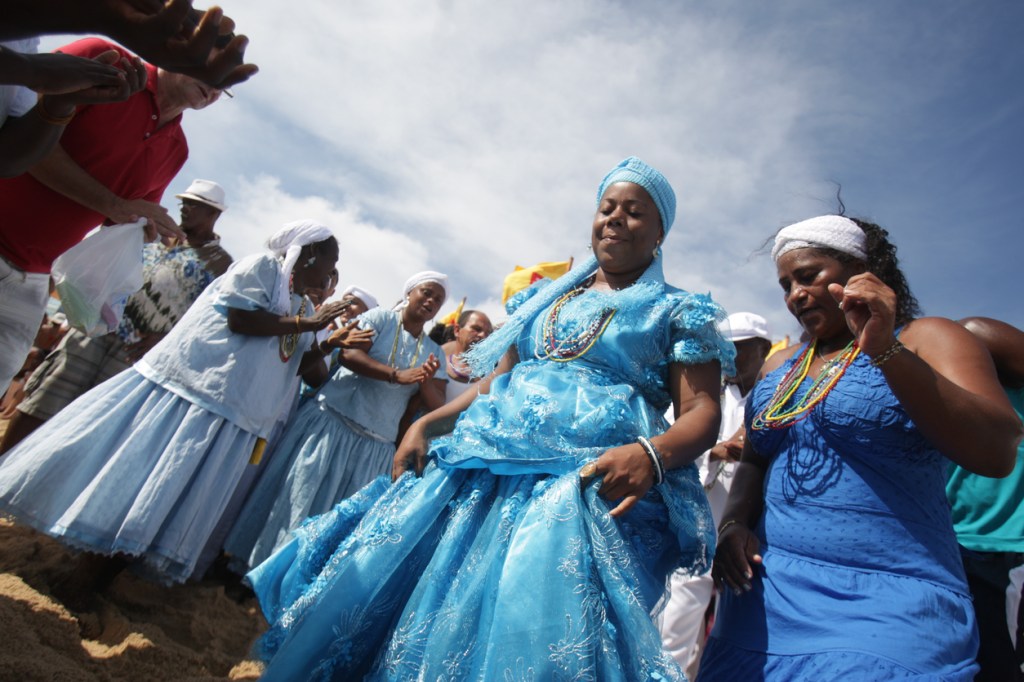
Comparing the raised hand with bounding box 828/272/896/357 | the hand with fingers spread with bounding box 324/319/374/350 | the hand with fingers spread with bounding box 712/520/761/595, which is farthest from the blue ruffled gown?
the hand with fingers spread with bounding box 324/319/374/350

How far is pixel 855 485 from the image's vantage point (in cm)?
181

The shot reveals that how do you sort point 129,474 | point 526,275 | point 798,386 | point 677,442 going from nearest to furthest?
point 677,442
point 798,386
point 129,474
point 526,275

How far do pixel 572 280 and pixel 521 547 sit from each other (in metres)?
1.24

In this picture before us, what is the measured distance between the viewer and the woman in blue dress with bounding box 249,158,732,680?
5.06 feet

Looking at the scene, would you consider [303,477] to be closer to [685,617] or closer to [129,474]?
[129,474]

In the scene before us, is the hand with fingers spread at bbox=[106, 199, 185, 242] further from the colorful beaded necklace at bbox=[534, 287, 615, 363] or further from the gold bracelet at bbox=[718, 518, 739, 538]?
the gold bracelet at bbox=[718, 518, 739, 538]

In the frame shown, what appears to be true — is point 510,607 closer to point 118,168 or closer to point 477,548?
point 477,548

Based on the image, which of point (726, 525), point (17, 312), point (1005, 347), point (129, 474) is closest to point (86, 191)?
point (17, 312)

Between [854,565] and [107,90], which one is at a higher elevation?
[107,90]

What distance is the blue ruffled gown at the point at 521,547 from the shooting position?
152 cm

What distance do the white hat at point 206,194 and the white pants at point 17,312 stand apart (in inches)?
94.9

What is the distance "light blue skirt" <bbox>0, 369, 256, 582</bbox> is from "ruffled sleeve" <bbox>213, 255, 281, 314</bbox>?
0.62 metres

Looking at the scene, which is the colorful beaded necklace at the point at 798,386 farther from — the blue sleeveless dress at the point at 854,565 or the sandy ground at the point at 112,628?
the sandy ground at the point at 112,628

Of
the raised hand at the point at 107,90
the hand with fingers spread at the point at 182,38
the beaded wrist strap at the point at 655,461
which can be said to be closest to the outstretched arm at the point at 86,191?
the raised hand at the point at 107,90
